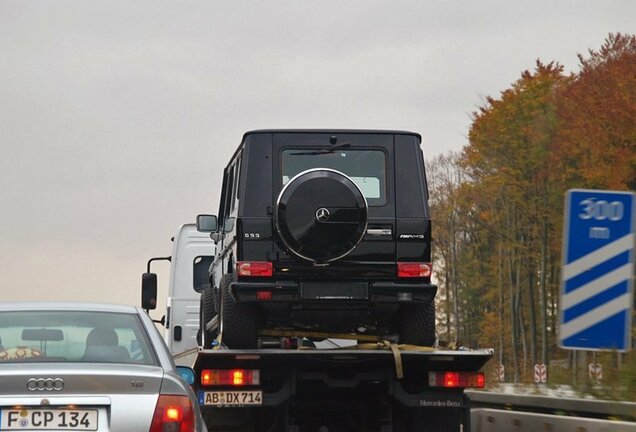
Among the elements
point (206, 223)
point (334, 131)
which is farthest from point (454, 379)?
point (206, 223)

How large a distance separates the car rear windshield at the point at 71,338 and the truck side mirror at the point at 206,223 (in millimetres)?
7490

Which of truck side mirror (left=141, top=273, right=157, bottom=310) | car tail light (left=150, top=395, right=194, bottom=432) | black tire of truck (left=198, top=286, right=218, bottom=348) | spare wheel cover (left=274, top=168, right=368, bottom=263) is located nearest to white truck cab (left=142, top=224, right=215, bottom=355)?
truck side mirror (left=141, top=273, right=157, bottom=310)

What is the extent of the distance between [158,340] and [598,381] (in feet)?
19.1

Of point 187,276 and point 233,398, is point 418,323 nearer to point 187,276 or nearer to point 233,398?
point 233,398

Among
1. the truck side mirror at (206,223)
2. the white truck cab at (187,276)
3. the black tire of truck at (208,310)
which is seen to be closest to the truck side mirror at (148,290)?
the white truck cab at (187,276)

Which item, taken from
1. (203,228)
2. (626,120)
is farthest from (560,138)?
(203,228)

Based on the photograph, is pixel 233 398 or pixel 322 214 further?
pixel 322 214

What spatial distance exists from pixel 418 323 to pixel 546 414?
207 centimetres

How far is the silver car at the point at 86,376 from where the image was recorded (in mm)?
8102

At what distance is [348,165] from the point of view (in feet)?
48.2

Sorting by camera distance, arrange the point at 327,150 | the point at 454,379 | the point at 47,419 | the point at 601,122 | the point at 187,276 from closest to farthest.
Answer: the point at 47,419, the point at 454,379, the point at 327,150, the point at 187,276, the point at 601,122

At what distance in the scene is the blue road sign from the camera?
10859 mm

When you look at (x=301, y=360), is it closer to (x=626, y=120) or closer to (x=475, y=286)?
(x=626, y=120)

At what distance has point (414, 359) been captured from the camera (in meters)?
13.8
